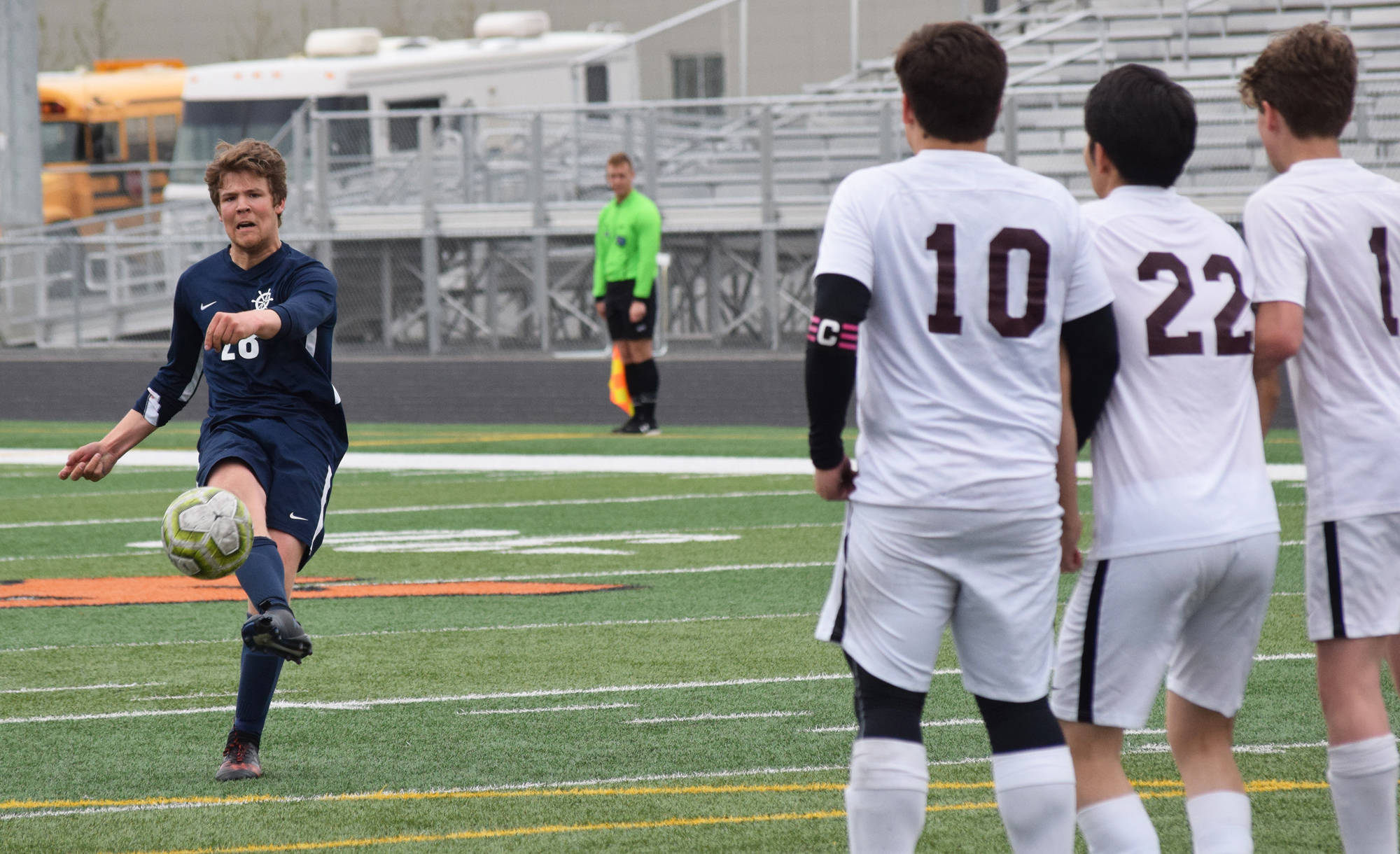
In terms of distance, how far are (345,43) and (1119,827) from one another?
81.7ft

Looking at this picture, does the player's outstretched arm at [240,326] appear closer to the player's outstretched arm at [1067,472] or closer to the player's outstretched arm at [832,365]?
the player's outstretched arm at [832,365]

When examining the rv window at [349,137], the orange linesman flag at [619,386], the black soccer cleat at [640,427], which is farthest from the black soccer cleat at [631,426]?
the rv window at [349,137]

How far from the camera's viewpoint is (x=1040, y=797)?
3.52m

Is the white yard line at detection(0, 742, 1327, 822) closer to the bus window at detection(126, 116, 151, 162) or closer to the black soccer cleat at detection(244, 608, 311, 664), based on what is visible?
the black soccer cleat at detection(244, 608, 311, 664)

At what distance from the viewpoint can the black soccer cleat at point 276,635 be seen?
4.80 meters

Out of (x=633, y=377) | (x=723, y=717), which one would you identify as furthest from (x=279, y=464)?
(x=633, y=377)

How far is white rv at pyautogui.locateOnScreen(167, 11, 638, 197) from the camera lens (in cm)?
2636

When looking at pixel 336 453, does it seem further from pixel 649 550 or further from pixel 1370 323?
pixel 649 550

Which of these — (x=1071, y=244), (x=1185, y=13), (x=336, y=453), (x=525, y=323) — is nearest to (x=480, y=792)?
(x=336, y=453)

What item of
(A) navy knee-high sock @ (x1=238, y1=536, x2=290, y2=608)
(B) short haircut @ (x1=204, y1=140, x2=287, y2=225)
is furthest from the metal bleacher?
(A) navy knee-high sock @ (x1=238, y1=536, x2=290, y2=608)

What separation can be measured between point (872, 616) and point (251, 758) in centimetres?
250

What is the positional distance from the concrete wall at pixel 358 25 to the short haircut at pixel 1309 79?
28002 millimetres

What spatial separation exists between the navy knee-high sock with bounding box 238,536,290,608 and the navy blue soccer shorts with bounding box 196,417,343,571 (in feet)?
0.54

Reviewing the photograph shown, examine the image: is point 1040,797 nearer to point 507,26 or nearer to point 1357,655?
point 1357,655
